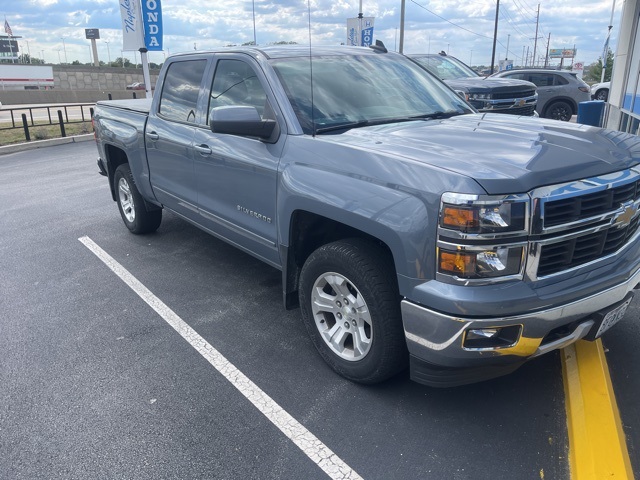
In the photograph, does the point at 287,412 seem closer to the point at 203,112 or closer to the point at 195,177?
the point at 195,177

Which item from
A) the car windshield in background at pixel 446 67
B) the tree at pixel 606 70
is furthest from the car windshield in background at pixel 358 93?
the tree at pixel 606 70

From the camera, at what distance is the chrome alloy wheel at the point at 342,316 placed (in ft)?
9.91

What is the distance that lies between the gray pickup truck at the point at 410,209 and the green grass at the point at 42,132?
1386 centimetres

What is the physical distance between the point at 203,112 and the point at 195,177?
538 mm

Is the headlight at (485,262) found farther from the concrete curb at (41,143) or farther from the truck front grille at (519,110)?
the concrete curb at (41,143)

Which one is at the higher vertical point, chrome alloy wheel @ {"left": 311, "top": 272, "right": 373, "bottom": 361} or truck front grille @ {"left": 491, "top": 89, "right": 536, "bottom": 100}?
truck front grille @ {"left": 491, "top": 89, "right": 536, "bottom": 100}

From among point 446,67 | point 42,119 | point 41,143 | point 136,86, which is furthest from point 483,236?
point 136,86

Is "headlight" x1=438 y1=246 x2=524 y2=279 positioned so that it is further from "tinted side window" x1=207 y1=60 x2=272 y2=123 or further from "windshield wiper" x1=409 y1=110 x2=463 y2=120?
"tinted side window" x1=207 y1=60 x2=272 y2=123

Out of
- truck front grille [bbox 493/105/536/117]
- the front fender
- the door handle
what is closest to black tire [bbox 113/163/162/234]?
the door handle

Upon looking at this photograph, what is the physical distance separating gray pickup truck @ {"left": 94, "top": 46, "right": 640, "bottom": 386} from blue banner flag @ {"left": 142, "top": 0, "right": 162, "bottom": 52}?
9.76m

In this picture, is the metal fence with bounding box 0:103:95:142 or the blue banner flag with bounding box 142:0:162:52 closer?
the blue banner flag with bounding box 142:0:162:52

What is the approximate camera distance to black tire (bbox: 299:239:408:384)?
2.80 m

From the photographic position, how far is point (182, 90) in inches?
186

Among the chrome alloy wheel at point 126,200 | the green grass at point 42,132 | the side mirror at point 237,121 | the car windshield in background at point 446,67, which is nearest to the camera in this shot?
the side mirror at point 237,121
